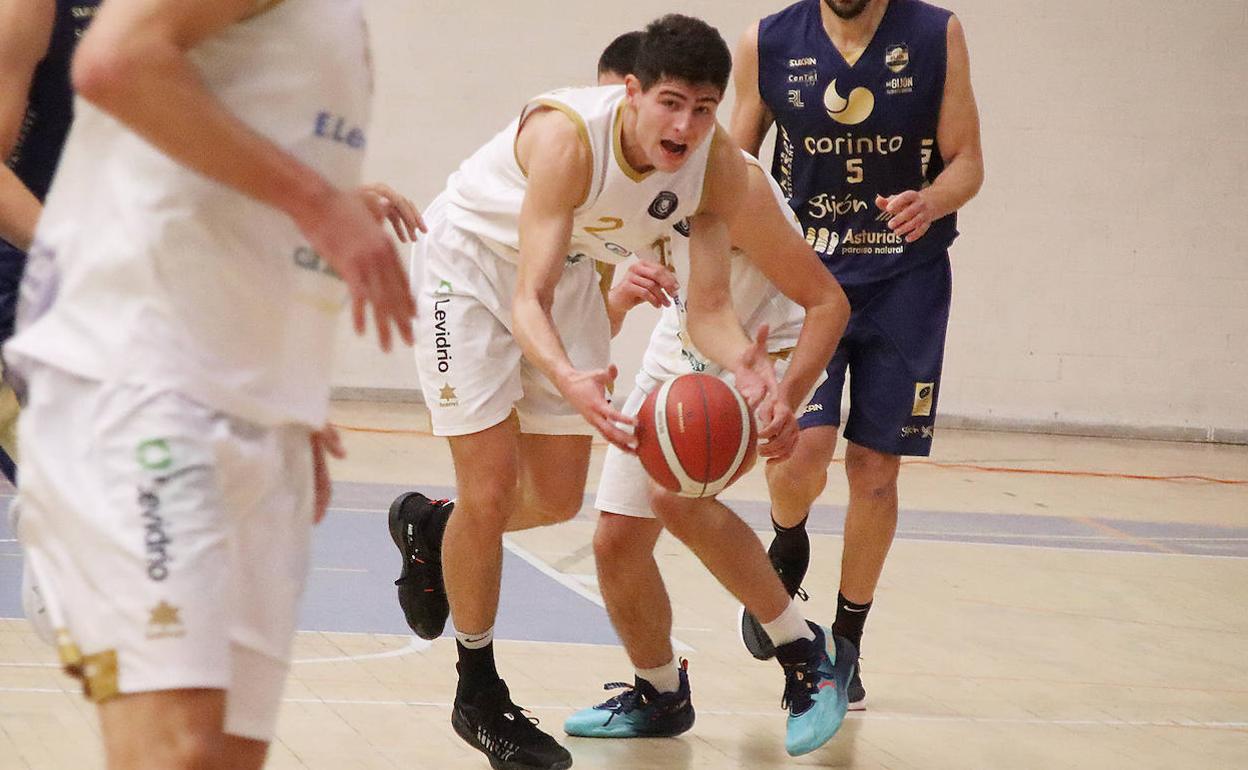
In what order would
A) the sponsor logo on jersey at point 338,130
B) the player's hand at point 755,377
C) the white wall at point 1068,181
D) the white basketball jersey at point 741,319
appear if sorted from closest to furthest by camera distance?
the sponsor logo on jersey at point 338,130 < the player's hand at point 755,377 < the white basketball jersey at point 741,319 < the white wall at point 1068,181

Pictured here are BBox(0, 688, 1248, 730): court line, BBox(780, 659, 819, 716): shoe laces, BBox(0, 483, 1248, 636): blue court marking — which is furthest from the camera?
BBox(0, 483, 1248, 636): blue court marking

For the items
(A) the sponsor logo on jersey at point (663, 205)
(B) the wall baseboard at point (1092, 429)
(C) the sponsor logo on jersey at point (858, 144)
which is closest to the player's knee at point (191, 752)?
(A) the sponsor logo on jersey at point (663, 205)

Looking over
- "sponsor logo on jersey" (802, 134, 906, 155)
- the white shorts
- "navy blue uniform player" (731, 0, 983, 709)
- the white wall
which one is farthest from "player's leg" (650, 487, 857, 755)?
the white wall

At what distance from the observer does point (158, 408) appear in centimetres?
193

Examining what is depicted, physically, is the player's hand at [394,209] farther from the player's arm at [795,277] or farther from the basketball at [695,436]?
the player's arm at [795,277]

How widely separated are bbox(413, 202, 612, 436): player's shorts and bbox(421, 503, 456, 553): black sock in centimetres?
44

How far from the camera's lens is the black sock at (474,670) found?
158 inches

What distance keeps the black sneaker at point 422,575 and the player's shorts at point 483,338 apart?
52 cm

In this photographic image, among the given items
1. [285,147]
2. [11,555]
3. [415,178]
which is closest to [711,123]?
[285,147]

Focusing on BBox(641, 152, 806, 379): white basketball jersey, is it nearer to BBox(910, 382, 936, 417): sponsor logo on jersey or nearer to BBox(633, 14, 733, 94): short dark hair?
BBox(910, 382, 936, 417): sponsor logo on jersey

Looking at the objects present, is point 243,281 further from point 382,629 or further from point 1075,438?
point 1075,438

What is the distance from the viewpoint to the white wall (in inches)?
425

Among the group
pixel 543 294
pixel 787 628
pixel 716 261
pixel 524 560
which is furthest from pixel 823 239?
pixel 524 560

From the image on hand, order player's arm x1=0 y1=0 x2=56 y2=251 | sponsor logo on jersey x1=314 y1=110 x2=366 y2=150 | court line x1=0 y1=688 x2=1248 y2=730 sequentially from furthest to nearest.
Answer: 1. court line x1=0 y1=688 x2=1248 y2=730
2. player's arm x1=0 y1=0 x2=56 y2=251
3. sponsor logo on jersey x1=314 y1=110 x2=366 y2=150
